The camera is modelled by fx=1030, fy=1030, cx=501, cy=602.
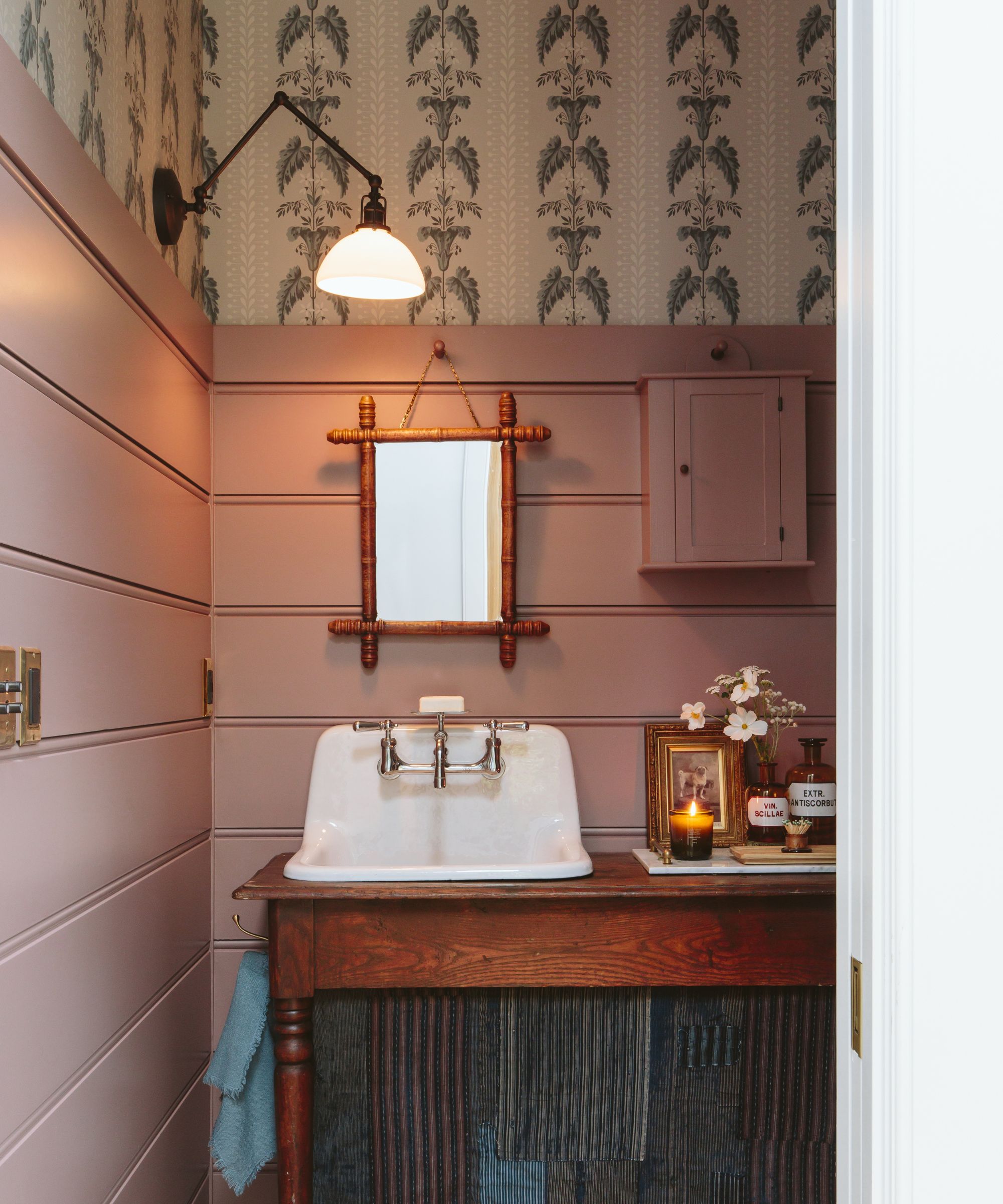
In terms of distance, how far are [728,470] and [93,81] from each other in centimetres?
Answer: 134

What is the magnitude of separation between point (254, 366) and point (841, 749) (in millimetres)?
1801

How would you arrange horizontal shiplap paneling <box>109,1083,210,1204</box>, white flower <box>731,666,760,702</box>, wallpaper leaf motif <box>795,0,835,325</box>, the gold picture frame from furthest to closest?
wallpaper leaf motif <box>795,0,835,325</box> → the gold picture frame → white flower <box>731,666,760,702</box> → horizontal shiplap paneling <box>109,1083,210,1204</box>

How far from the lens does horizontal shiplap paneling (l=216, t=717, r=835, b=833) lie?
2.22 m

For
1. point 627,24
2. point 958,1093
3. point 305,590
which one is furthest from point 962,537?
point 627,24

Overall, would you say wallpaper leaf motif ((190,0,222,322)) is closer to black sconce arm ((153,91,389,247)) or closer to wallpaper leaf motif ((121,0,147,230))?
black sconce arm ((153,91,389,247))

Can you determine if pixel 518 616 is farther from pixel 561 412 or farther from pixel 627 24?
pixel 627 24

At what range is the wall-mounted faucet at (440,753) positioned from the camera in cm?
209

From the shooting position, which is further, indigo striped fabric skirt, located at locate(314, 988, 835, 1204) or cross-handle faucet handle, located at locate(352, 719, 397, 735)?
cross-handle faucet handle, located at locate(352, 719, 397, 735)

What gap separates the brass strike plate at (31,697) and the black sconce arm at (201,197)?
966mm

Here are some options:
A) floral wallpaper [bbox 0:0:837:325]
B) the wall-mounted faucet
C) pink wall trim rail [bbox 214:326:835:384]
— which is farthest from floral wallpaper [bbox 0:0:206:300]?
the wall-mounted faucet

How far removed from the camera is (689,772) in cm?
222

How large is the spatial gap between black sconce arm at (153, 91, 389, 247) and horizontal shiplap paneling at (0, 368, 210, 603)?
0.48 meters

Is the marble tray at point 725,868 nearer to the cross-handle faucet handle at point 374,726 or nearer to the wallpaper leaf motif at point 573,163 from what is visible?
the cross-handle faucet handle at point 374,726

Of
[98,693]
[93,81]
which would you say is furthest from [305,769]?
[93,81]
